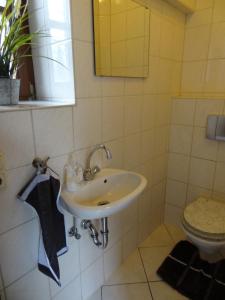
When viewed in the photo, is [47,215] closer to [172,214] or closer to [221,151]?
[221,151]

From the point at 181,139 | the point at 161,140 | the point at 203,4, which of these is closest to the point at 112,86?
the point at 161,140

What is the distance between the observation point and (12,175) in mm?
901

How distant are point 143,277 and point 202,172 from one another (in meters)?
1.00

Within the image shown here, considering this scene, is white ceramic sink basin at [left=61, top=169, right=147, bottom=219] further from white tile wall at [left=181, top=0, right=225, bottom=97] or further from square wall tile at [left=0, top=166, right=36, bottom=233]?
white tile wall at [left=181, top=0, right=225, bottom=97]

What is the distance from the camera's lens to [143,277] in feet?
5.25

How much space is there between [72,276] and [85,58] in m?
1.28

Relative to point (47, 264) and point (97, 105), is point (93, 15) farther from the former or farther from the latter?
point (47, 264)

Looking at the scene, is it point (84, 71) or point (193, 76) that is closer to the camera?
point (84, 71)

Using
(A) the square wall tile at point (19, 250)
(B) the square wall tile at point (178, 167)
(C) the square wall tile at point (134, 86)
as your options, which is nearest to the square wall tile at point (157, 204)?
(B) the square wall tile at point (178, 167)

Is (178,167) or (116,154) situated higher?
(116,154)

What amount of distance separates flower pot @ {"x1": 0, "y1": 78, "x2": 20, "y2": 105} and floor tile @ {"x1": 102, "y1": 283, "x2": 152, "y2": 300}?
4.56 ft

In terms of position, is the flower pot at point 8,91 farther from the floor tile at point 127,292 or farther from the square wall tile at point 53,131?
A: the floor tile at point 127,292

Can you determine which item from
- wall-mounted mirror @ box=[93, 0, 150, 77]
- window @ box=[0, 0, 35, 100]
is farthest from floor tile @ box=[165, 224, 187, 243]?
window @ box=[0, 0, 35, 100]

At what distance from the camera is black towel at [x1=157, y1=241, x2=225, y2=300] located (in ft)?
4.68
